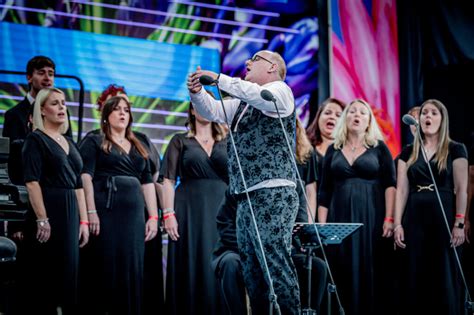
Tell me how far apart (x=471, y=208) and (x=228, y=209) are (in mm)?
2402

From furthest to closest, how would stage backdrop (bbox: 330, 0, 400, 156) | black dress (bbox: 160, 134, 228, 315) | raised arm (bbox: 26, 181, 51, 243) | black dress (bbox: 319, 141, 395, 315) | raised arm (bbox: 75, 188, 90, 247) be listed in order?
stage backdrop (bbox: 330, 0, 400, 156), black dress (bbox: 319, 141, 395, 315), black dress (bbox: 160, 134, 228, 315), raised arm (bbox: 75, 188, 90, 247), raised arm (bbox: 26, 181, 51, 243)

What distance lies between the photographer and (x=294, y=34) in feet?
24.8

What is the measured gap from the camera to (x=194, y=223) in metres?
5.52

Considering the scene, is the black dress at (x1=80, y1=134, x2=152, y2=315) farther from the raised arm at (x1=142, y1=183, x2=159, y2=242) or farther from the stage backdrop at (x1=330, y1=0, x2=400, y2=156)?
the stage backdrop at (x1=330, y1=0, x2=400, y2=156)

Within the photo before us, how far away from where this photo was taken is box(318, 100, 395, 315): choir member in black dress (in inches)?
224

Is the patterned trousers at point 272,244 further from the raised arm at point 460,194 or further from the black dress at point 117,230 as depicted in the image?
the raised arm at point 460,194

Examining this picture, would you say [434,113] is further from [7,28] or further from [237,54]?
[7,28]

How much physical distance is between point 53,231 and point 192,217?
961 millimetres

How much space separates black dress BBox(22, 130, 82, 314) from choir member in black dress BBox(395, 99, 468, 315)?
2.30 metres

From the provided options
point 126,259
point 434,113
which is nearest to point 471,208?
point 434,113

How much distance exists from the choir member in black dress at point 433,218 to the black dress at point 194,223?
1.36 metres

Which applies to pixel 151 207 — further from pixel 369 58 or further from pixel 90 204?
pixel 369 58

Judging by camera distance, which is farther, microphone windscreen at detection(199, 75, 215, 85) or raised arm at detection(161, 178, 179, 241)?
raised arm at detection(161, 178, 179, 241)

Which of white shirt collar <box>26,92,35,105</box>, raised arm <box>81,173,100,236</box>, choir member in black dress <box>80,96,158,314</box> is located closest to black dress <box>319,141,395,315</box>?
choir member in black dress <box>80,96,158,314</box>
